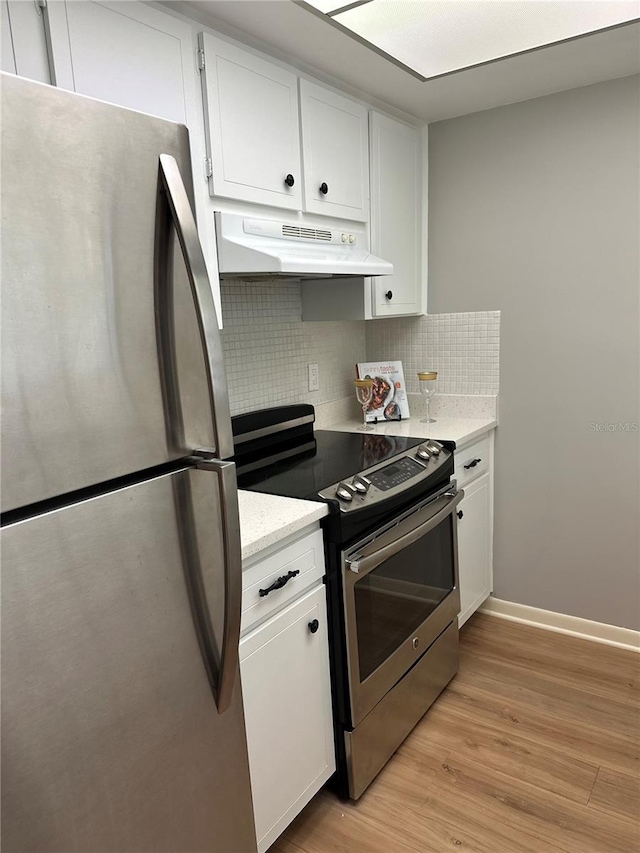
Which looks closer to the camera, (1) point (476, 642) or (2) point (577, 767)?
(2) point (577, 767)

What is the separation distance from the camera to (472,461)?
8.35ft

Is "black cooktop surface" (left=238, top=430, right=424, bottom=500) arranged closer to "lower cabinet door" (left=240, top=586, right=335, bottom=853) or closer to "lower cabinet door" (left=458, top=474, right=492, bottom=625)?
"lower cabinet door" (left=240, top=586, right=335, bottom=853)

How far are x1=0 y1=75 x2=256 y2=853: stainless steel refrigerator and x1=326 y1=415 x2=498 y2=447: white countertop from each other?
4.98 ft

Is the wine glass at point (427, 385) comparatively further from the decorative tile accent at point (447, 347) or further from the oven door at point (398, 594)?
the oven door at point (398, 594)

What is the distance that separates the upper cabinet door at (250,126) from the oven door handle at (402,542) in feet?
3.65

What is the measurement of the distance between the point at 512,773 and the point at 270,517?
121 cm

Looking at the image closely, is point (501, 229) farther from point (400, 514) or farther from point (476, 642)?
point (476, 642)

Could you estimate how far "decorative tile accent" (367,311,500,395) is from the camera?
2.73 meters

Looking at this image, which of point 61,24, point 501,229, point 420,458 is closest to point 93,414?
point 61,24

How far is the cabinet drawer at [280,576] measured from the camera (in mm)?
1428

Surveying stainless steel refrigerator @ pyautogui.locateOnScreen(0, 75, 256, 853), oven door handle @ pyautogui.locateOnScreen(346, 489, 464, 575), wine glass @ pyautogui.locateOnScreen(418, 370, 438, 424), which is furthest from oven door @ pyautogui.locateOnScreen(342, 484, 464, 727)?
stainless steel refrigerator @ pyautogui.locateOnScreen(0, 75, 256, 853)

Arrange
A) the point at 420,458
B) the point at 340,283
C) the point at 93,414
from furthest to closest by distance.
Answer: the point at 340,283, the point at 420,458, the point at 93,414

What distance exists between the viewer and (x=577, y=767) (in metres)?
1.95

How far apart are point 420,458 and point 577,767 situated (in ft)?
3.66
